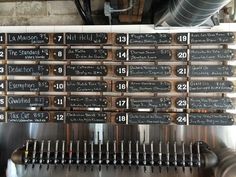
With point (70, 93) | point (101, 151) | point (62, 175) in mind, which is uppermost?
point (70, 93)

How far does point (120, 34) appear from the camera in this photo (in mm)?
2244

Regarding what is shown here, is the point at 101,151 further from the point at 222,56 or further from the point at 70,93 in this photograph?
the point at 222,56

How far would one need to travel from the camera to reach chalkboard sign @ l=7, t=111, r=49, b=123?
2.29 meters

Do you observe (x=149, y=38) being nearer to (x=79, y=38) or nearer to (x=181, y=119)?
(x=79, y=38)

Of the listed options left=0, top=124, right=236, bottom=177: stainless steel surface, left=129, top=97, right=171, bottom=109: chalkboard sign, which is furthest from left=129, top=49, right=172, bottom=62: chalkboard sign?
left=0, top=124, right=236, bottom=177: stainless steel surface

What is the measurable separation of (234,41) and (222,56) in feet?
0.51

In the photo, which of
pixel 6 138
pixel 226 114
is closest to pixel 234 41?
pixel 226 114

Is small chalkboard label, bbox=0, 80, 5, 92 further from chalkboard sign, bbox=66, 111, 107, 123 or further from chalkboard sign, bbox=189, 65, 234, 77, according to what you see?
chalkboard sign, bbox=189, 65, 234, 77

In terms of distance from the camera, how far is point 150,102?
2250 mm

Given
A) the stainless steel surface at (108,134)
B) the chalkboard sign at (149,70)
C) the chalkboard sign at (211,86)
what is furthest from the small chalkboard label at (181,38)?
the stainless steel surface at (108,134)

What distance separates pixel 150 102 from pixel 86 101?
54cm

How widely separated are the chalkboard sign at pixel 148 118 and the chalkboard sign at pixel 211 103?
0.23 metres

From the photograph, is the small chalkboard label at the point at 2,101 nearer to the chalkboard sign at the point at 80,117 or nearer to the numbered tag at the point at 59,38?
the chalkboard sign at the point at 80,117

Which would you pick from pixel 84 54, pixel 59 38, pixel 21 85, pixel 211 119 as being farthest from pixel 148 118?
pixel 21 85
